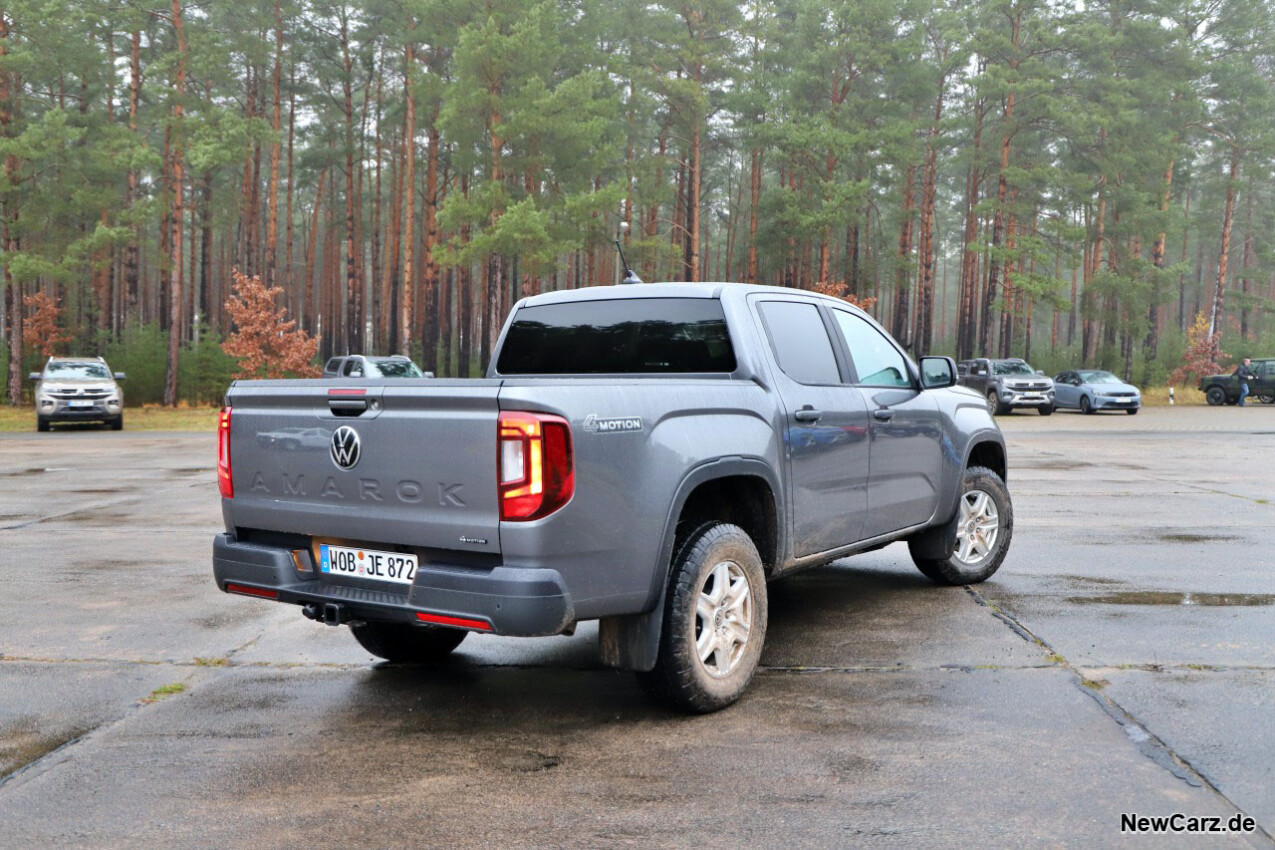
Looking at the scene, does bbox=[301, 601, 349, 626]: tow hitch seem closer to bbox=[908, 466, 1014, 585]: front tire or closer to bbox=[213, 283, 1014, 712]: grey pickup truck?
bbox=[213, 283, 1014, 712]: grey pickup truck

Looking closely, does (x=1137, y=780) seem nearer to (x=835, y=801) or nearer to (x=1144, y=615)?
(x=835, y=801)

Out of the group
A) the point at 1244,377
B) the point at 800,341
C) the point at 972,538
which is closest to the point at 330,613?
the point at 800,341

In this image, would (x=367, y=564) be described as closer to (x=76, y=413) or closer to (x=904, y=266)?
(x=76, y=413)

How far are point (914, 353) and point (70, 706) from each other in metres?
50.1

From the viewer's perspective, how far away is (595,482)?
4043 millimetres

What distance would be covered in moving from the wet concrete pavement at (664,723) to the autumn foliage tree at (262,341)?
26.2 metres

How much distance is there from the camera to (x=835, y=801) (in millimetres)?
3672

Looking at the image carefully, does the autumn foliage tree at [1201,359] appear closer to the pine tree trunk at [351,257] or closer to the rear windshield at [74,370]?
the pine tree trunk at [351,257]

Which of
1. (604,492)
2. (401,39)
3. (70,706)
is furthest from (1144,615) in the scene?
(401,39)

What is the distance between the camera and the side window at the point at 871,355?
20.5ft

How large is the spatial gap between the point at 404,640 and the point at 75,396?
2298cm

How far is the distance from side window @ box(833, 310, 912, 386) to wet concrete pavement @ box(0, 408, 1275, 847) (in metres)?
1.47

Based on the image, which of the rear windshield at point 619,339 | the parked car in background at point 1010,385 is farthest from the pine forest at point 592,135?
the rear windshield at point 619,339

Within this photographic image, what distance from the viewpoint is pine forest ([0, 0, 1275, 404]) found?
3438 centimetres
